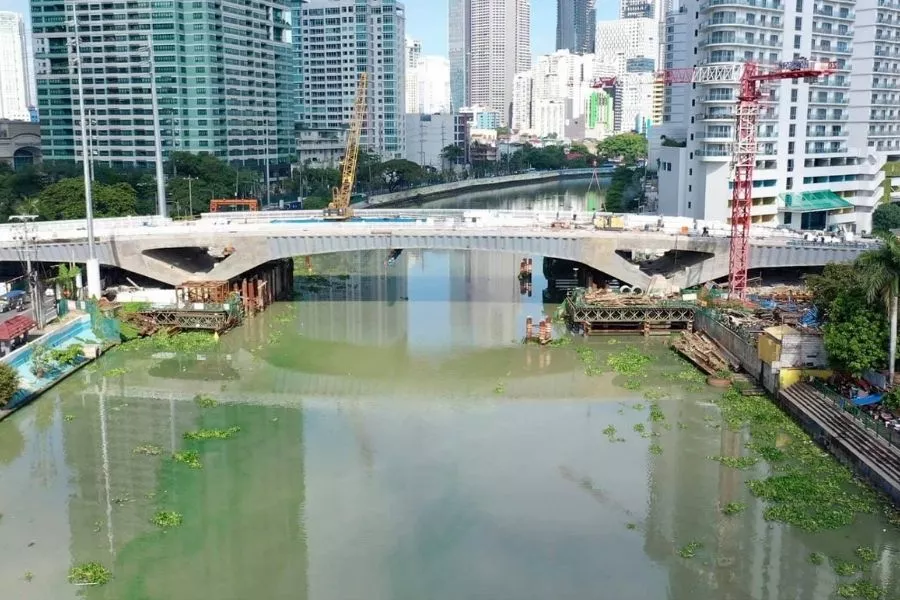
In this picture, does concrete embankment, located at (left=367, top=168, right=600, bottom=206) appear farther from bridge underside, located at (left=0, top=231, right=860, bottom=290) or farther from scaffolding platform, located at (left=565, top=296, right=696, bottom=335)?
scaffolding platform, located at (left=565, top=296, right=696, bottom=335)


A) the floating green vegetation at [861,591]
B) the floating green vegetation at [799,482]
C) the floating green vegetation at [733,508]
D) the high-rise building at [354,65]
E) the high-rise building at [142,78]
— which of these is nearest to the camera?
the floating green vegetation at [861,591]

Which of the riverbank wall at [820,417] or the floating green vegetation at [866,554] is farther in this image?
the riverbank wall at [820,417]

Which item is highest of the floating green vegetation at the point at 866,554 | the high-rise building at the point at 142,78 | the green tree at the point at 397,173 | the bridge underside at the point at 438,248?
the high-rise building at the point at 142,78

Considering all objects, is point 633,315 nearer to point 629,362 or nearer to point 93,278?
point 629,362

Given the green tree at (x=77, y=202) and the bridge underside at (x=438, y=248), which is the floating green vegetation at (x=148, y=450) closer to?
the bridge underside at (x=438, y=248)

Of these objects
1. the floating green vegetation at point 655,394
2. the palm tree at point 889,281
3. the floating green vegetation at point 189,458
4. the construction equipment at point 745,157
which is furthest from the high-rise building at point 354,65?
the palm tree at point 889,281

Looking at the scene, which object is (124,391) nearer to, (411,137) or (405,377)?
(405,377)

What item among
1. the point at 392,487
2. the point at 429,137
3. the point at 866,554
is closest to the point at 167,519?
the point at 392,487
